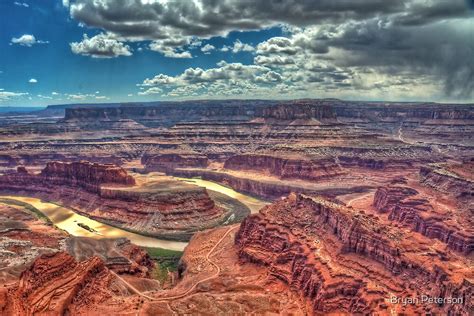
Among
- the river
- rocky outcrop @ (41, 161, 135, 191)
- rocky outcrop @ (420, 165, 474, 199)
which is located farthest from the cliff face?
rocky outcrop @ (41, 161, 135, 191)

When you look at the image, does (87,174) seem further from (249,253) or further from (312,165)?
(249,253)

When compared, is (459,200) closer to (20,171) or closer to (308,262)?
(308,262)

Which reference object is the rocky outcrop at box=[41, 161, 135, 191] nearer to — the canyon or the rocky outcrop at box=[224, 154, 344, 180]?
the canyon

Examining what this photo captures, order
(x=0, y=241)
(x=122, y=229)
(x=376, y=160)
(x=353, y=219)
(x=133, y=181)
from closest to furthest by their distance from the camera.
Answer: (x=353, y=219) < (x=0, y=241) < (x=122, y=229) < (x=133, y=181) < (x=376, y=160)

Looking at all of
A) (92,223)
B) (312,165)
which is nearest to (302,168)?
(312,165)

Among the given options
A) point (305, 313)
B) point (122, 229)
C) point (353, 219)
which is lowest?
point (122, 229)

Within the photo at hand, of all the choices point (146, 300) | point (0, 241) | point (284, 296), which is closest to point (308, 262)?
point (284, 296)
